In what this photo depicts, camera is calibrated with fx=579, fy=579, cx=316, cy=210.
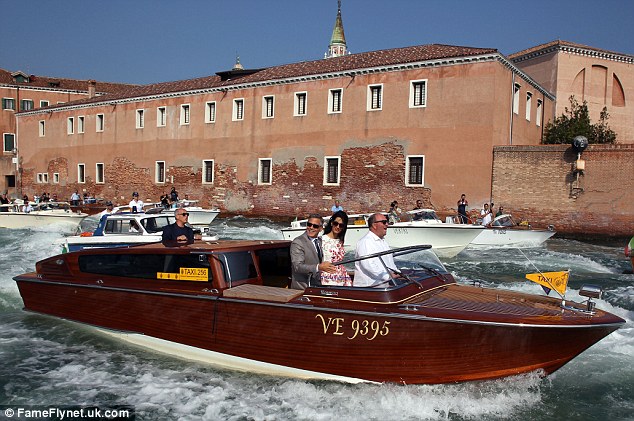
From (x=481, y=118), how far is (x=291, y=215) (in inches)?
363

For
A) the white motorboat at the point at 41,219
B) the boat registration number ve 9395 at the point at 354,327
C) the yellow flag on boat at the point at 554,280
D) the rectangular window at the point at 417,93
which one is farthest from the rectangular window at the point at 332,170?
the boat registration number ve 9395 at the point at 354,327

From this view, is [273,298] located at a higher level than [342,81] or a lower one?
lower

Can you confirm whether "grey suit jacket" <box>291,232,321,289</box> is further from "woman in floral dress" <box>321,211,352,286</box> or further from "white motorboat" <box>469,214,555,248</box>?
"white motorboat" <box>469,214,555,248</box>

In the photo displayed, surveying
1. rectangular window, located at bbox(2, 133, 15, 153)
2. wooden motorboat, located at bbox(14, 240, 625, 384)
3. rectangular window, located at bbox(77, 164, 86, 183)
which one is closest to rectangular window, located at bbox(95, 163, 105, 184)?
rectangular window, located at bbox(77, 164, 86, 183)

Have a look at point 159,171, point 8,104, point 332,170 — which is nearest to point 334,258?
point 332,170

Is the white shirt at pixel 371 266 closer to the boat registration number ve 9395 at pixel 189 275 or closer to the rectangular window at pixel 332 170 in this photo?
the boat registration number ve 9395 at pixel 189 275

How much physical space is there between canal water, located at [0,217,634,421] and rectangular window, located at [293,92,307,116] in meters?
18.4

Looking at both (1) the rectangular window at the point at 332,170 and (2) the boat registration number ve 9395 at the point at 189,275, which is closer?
(2) the boat registration number ve 9395 at the point at 189,275

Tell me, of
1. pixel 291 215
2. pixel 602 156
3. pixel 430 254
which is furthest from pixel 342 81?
pixel 430 254

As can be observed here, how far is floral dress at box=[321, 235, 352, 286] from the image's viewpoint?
544cm

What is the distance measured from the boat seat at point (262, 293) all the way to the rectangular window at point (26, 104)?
42145mm

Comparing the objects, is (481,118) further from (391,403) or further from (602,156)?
(391,403)

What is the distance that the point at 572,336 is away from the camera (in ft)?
16.1

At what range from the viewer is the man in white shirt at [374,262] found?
5289 millimetres
